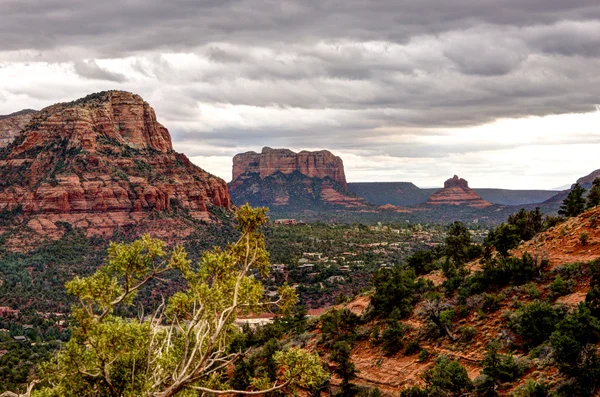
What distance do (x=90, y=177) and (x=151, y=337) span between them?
13685 cm

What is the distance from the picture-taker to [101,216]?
142 meters

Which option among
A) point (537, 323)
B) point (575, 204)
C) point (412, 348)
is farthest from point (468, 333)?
point (575, 204)

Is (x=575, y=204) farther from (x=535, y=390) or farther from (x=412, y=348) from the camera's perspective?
(x=535, y=390)

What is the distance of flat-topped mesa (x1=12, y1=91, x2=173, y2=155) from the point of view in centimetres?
14888

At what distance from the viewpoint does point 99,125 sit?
160 m

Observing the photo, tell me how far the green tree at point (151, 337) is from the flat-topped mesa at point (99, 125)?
13798 cm

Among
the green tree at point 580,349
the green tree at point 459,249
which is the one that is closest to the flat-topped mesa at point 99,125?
the green tree at point 459,249

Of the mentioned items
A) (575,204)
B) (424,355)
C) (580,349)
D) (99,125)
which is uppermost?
(99,125)

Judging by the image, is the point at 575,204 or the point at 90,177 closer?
the point at 575,204

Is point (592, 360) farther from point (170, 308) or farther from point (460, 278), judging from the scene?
point (460, 278)

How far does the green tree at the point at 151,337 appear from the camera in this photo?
1573cm

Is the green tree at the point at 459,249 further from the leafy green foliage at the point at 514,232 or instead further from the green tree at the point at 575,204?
the green tree at the point at 575,204

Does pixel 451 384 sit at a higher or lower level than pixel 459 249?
lower

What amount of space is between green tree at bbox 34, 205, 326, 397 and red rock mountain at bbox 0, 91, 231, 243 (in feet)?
411
